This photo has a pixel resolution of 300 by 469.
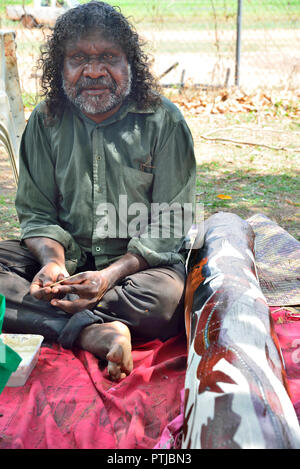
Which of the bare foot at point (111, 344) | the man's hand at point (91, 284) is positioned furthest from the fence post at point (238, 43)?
the bare foot at point (111, 344)

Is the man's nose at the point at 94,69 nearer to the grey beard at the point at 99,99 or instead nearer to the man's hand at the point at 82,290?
the grey beard at the point at 99,99

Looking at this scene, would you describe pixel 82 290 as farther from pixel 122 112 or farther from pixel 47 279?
pixel 122 112

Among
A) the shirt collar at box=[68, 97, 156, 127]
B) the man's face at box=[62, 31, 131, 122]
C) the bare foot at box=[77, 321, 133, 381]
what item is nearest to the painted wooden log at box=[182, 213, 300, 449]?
the bare foot at box=[77, 321, 133, 381]

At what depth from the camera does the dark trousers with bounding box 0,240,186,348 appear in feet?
8.82

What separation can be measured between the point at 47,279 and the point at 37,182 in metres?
0.67

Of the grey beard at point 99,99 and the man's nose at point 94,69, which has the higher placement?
the man's nose at point 94,69

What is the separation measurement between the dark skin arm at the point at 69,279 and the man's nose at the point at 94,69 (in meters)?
0.88

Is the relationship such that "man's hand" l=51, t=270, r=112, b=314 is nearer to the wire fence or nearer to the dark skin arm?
the dark skin arm

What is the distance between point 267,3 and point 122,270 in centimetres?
918

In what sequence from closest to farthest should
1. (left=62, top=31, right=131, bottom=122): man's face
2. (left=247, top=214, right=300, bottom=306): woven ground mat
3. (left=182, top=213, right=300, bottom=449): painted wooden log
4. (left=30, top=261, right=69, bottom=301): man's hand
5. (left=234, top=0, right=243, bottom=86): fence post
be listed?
(left=182, top=213, right=300, bottom=449): painted wooden log → (left=30, top=261, right=69, bottom=301): man's hand → (left=62, top=31, right=131, bottom=122): man's face → (left=247, top=214, right=300, bottom=306): woven ground mat → (left=234, top=0, right=243, bottom=86): fence post

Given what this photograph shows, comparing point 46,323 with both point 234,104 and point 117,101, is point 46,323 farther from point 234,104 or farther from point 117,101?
point 234,104

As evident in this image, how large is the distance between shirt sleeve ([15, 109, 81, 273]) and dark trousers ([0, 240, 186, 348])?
1.14 ft

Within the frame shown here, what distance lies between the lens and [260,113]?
774 cm

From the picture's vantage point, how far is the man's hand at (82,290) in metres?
2.56
